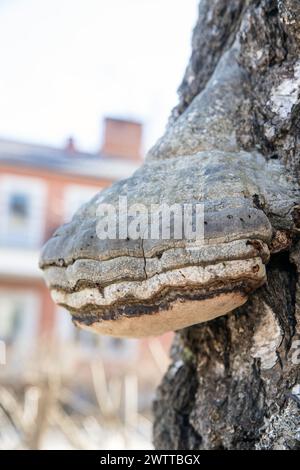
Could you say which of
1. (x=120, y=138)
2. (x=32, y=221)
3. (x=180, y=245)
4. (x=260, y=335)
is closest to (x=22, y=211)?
(x=32, y=221)

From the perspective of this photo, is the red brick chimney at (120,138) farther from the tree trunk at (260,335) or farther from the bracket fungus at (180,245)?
the bracket fungus at (180,245)

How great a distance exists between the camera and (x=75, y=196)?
A: 11922 millimetres

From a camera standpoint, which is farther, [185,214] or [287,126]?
[287,126]

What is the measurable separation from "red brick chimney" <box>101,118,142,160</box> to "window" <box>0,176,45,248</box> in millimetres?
2357

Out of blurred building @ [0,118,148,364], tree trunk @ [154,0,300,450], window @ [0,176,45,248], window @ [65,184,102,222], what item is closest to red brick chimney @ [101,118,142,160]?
Answer: blurred building @ [0,118,148,364]

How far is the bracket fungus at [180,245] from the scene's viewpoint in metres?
1.09

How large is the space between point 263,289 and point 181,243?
1.07 ft

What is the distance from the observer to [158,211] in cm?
117

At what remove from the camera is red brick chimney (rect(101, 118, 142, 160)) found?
44.5ft

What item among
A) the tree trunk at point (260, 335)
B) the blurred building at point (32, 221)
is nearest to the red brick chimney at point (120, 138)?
the blurred building at point (32, 221)

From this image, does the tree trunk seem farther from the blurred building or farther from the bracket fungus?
the blurred building
